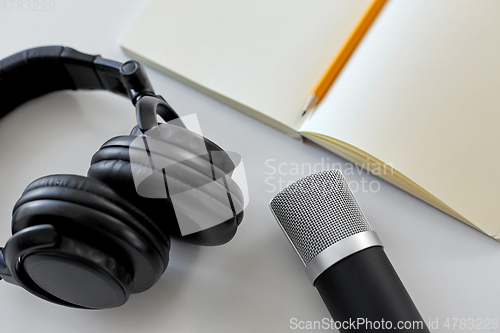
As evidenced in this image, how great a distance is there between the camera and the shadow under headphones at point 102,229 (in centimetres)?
53

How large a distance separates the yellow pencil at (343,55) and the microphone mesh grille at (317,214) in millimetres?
208

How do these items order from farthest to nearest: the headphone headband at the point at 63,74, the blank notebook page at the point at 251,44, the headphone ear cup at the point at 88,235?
the blank notebook page at the point at 251,44 → the headphone headband at the point at 63,74 → the headphone ear cup at the point at 88,235

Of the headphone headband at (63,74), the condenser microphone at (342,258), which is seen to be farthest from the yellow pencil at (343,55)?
the headphone headband at (63,74)

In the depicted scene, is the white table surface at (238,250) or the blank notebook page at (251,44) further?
the blank notebook page at (251,44)

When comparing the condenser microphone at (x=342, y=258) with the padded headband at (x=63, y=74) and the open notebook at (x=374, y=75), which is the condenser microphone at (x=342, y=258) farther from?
the padded headband at (x=63, y=74)

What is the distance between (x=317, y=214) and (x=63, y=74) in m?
0.60

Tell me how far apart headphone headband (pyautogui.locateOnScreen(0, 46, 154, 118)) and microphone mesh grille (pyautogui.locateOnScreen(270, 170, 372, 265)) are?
1.09 feet

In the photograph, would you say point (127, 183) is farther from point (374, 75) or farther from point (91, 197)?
point (374, 75)

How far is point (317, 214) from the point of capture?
2.11 feet

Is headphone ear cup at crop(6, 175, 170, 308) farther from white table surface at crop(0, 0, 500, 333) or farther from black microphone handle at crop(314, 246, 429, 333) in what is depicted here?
black microphone handle at crop(314, 246, 429, 333)

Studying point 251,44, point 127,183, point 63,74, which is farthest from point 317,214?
point 63,74

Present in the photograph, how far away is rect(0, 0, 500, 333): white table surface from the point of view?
686 millimetres

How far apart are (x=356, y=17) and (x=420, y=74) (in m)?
0.20

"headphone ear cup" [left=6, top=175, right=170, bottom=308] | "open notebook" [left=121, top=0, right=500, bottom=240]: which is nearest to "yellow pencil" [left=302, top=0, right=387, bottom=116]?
"open notebook" [left=121, top=0, right=500, bottom=240]
